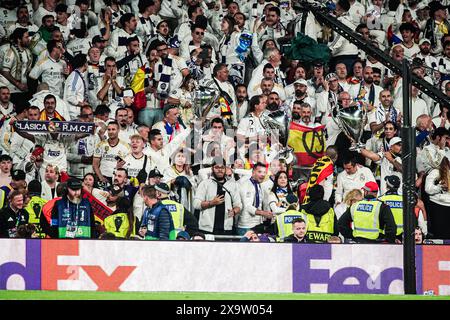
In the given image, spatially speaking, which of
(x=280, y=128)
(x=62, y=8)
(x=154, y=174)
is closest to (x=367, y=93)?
(x=280, y=128)

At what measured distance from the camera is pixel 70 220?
11422 mm

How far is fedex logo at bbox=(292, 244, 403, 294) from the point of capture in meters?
11.3

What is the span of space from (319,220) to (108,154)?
3.07 metres

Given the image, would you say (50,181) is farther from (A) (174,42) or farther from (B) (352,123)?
(B) (352,123)

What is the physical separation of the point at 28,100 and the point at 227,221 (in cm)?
332

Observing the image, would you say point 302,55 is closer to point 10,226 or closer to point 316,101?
point 316,101

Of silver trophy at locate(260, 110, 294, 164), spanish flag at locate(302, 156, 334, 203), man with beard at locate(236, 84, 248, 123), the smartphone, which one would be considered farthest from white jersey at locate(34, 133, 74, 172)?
spanish flag at locate(302, 156, 334, 203)

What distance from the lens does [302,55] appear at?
13.2 metres

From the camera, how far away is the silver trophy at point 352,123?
1271 centimetres

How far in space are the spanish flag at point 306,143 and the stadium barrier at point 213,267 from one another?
1.57 metres

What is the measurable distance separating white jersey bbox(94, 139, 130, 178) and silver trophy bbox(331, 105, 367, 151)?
10.2 ft

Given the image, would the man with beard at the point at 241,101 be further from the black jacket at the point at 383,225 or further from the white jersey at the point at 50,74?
the white jersey at the point at 50,74

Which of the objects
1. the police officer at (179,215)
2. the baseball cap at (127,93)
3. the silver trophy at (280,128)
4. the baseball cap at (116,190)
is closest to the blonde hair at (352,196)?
the silver trophy at (280,128)
